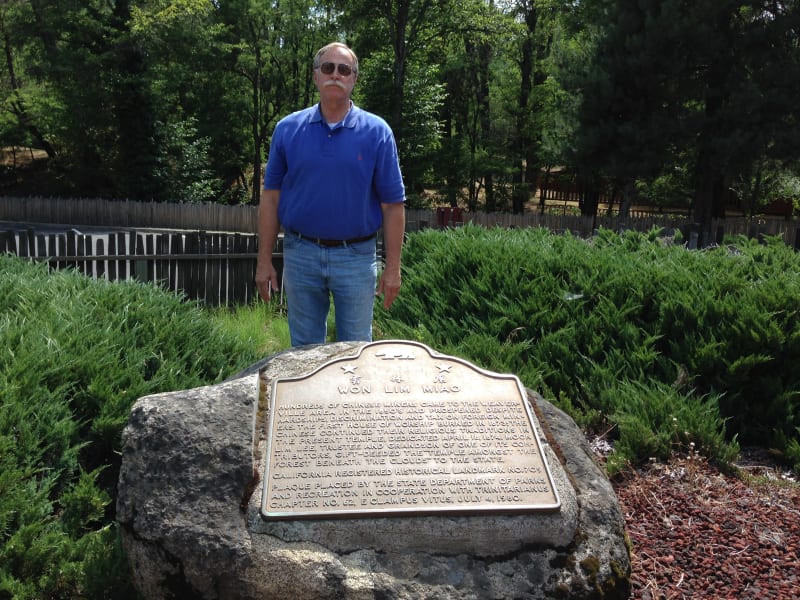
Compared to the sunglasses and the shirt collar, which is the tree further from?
the sunglasses

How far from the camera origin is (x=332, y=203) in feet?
12.3

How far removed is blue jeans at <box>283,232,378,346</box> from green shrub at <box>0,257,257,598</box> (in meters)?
0.77

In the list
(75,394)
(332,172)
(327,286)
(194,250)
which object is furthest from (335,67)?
(194,250)

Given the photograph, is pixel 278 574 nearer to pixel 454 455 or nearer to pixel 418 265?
pixel 454 455

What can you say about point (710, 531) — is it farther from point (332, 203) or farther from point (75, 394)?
point (75, 394)

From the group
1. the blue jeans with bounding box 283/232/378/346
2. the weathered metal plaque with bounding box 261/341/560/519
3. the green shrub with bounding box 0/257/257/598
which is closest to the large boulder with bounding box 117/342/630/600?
the weathered metal plaque with bounding box 261/341/560/519

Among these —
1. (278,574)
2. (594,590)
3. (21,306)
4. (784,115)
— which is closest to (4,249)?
(21,306)

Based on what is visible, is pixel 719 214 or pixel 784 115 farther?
pixel 719 214

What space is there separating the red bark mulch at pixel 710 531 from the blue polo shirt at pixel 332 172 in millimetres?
2119

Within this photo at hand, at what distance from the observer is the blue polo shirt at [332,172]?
3.69 metres

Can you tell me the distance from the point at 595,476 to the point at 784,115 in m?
18.5

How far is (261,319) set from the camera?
22.7ft

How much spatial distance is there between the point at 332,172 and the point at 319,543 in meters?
2.00

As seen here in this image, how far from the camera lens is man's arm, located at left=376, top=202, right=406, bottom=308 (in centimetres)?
388
